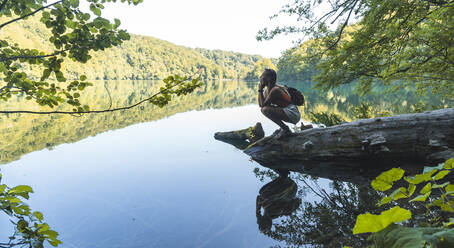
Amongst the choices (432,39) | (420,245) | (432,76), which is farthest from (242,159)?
(420,245)

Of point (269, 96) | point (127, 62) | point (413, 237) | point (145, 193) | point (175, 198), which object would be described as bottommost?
point (175, 198)

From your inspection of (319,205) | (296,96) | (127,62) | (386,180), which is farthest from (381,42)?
(127,62)

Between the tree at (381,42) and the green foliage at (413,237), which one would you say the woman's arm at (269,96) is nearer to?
the tree at (381,42)

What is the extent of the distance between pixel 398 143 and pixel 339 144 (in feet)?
4.68

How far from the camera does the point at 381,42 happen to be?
5965mm

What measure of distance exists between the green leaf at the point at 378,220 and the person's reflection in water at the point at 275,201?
130 inches

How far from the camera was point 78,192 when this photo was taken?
597 centimetres

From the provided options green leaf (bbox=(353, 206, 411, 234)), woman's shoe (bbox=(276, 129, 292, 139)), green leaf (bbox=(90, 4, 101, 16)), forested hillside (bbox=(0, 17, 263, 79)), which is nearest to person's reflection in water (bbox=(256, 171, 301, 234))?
woman's shoe (bbox=(276, 129, 292, 139))

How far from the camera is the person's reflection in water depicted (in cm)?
423

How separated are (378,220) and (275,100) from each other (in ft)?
18.1

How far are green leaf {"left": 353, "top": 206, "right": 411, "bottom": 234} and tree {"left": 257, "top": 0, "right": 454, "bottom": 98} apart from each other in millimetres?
5667

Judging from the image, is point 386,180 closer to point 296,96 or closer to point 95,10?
point 95,10

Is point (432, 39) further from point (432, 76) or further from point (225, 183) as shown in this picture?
point (225, 183)

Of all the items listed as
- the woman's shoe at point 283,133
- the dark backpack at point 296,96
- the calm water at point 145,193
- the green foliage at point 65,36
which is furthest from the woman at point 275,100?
the green foliage at point 65,36
